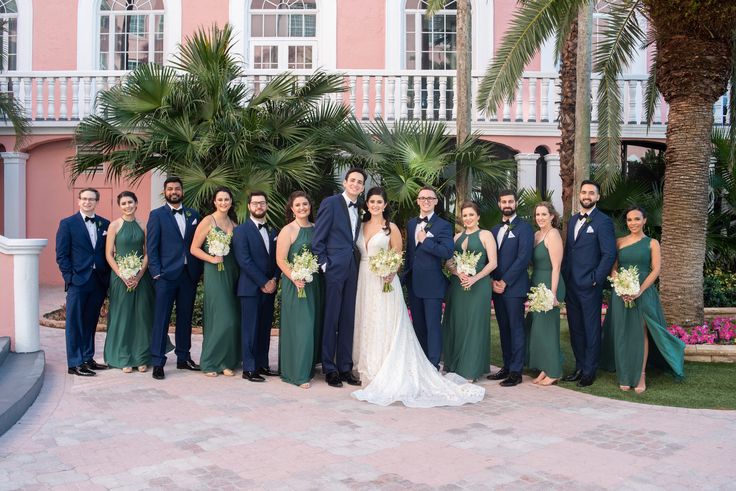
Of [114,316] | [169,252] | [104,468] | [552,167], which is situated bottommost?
[104,468]

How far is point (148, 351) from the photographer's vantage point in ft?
26.2

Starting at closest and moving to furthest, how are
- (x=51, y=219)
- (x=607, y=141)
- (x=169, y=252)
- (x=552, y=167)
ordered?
(x=169, y=252)
(x=607, y=141)
(x=552, y=167)
(x=51, y=219)

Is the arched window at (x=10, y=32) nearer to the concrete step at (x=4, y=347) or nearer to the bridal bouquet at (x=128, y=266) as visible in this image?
the concrete step at (x=4, y=347)

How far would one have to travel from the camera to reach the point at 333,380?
24.3ft

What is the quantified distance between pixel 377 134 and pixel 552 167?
545 cm

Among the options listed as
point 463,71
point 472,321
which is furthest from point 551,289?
point 463,71

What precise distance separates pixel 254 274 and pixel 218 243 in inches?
18.6

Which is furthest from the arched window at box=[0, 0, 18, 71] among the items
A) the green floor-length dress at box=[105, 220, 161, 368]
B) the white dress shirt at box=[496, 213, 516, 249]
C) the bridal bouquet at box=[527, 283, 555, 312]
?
the bridal bouquet at box=[527, 283, 555, 312]

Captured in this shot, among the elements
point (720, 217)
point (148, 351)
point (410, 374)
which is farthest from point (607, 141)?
point (148, 351)

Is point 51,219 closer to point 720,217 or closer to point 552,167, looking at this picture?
point 552,167

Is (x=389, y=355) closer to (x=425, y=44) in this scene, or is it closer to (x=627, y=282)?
(x=627, y=282)

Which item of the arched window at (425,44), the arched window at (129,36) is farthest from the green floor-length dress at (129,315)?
the arched window at (129,36)

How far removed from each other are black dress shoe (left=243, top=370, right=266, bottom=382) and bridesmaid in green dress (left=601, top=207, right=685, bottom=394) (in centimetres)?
352

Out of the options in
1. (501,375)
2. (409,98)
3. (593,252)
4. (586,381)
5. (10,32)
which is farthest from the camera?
(10,32)
